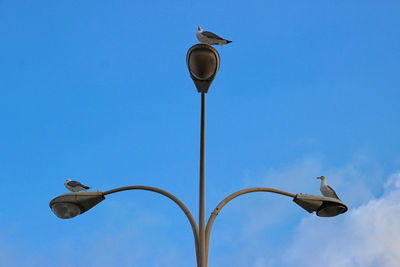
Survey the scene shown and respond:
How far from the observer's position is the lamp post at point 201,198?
5.95 m

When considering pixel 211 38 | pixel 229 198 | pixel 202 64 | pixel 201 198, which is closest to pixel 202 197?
pixel 201 198

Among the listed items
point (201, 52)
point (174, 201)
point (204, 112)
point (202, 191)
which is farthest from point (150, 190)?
point (201, 52)

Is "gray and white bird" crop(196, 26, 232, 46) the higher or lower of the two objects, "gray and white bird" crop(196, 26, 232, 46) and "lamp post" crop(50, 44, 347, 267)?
the higher

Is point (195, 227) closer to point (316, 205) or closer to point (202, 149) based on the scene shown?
point (202, 149)

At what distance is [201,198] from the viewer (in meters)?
5.99

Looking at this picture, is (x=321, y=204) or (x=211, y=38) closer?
(x=321, y=204)

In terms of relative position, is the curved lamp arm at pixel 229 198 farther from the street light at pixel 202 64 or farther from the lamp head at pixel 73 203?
the lamp head at pixel 73 203

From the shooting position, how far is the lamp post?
5.95 meters

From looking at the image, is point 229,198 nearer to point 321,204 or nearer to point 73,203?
point 321,204

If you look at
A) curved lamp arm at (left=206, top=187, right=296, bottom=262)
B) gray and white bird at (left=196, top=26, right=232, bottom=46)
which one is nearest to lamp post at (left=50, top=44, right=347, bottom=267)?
curved lamp arm at (left=206, top=187, right=296, bottom=262)

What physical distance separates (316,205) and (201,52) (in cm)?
257

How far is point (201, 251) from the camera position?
5.77 metres

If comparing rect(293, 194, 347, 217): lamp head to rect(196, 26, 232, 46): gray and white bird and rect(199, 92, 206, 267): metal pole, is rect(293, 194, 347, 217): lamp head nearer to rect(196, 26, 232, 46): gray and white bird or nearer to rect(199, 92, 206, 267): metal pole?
rect(199, 92, 206, 267): metal pole

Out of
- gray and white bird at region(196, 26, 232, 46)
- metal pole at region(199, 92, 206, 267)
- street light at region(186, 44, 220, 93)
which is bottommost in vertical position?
metal pole at region(199, 92, 206, 267)
